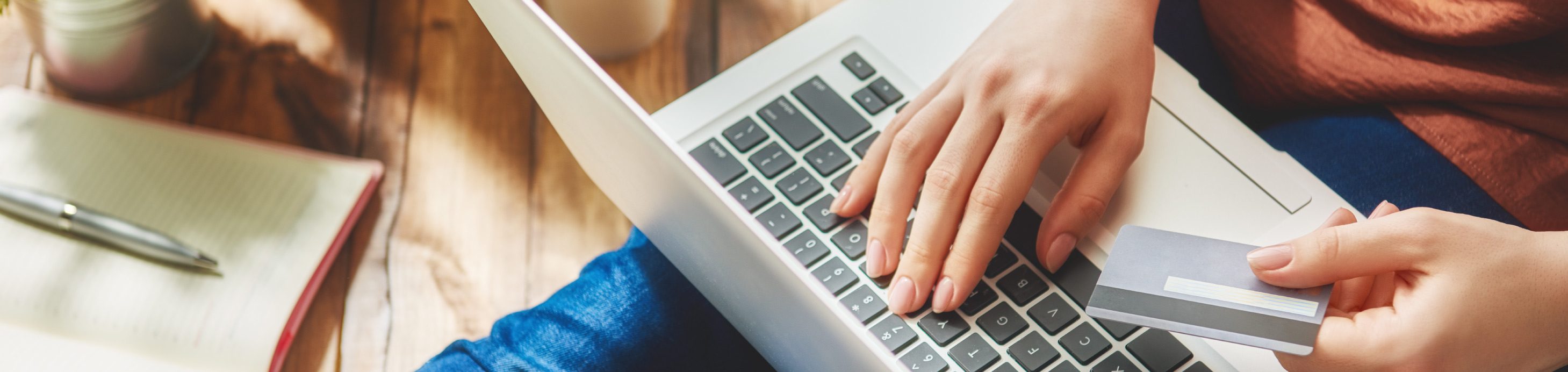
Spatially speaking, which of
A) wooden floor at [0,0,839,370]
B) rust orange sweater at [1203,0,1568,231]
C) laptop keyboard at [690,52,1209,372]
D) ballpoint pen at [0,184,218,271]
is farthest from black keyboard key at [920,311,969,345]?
ballpoint pen at [0,184,218,271]

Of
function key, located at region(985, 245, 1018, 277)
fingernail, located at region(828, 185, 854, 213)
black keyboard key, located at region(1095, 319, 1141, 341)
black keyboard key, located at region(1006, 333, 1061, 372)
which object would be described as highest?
fingernail, located at region(828, 185, 854, 213)

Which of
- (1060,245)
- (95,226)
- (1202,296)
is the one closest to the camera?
(1202,296)

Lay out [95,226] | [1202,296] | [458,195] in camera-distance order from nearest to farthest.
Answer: [1202,296] < [95,226] < [458,195]

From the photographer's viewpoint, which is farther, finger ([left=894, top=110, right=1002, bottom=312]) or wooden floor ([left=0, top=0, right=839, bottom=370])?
wooden floor ([left=0, top=0, right=839, bottom=370])

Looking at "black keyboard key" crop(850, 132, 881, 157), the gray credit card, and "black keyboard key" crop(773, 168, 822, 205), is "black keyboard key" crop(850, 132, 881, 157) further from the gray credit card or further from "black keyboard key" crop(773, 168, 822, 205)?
the gray credit card

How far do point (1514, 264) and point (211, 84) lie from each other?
911 mm

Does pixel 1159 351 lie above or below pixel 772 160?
below

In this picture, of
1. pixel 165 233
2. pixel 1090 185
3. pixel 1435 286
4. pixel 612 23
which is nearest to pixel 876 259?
pixel 1090 185

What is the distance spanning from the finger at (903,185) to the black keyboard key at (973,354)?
0.09 ft

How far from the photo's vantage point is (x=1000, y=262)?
1.60 feet

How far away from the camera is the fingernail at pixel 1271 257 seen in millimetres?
373

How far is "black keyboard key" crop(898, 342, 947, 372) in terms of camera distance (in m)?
0.45

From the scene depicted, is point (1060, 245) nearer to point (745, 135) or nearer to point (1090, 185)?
point (1090, 185)

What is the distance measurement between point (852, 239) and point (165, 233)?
0.53 metres
